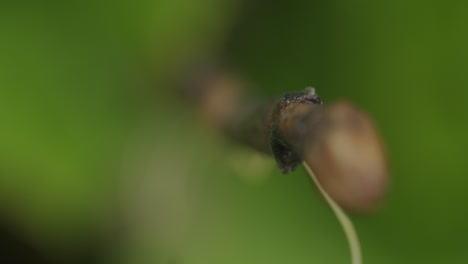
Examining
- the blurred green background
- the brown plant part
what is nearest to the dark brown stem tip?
the brown plant part

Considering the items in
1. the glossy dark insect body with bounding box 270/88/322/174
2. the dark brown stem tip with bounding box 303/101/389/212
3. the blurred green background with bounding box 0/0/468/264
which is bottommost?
the dark brown stem tip with bounding box 303/101/389/212

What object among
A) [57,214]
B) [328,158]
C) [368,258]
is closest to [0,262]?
[57,214]

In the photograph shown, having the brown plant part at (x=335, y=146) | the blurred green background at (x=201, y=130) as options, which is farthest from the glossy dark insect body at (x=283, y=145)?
the blurred green background at (x=201, y=130)

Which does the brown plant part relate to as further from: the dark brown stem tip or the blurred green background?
the blurred green background

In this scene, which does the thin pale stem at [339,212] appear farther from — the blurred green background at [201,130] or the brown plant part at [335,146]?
the blurred green background at [201,130]

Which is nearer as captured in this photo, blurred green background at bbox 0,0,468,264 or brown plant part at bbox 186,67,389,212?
brown plant part at bbox 186,67,389,212
